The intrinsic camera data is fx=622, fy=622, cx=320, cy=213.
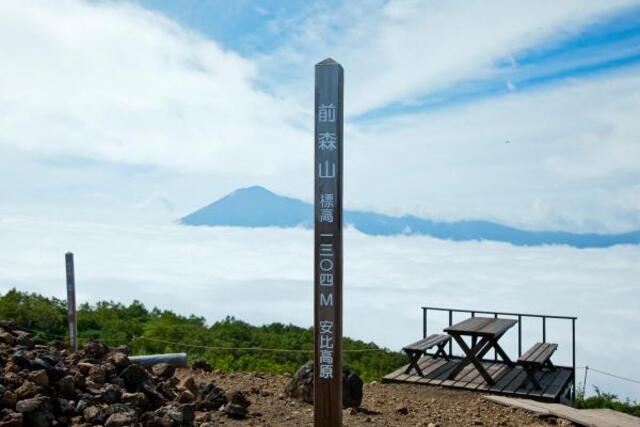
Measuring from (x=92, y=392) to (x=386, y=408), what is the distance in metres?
3.99

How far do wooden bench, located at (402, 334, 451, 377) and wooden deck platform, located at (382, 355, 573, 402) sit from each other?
0.58ft

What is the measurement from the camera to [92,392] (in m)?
7.04

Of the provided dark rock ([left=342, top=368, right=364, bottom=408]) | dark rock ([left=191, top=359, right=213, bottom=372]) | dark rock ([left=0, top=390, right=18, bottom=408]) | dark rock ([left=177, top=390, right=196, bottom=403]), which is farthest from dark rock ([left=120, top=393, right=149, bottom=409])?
dark rock ([left=191, top=359, right=213, bottom=372])

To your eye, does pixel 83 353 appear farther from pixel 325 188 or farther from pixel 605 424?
pixel 605 424

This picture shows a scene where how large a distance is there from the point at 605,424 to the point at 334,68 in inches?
236

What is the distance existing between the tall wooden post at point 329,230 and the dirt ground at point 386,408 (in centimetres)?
106

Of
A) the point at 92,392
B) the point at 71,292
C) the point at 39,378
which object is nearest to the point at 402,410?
the point at 92,392

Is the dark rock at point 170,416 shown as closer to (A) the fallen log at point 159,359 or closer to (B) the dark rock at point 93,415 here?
(B) the dark rock at point 93,415

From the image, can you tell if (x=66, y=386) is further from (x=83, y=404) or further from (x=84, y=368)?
(x=84, y=368)

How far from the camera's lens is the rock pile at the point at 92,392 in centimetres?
636

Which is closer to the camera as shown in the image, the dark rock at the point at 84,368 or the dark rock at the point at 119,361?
the dark rock at the point at 84,368

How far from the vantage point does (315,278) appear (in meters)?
6.55

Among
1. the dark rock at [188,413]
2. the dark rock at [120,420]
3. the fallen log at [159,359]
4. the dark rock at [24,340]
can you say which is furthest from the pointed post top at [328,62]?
the fallen log at [159,359]

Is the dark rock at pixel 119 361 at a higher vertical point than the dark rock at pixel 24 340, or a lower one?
lower
